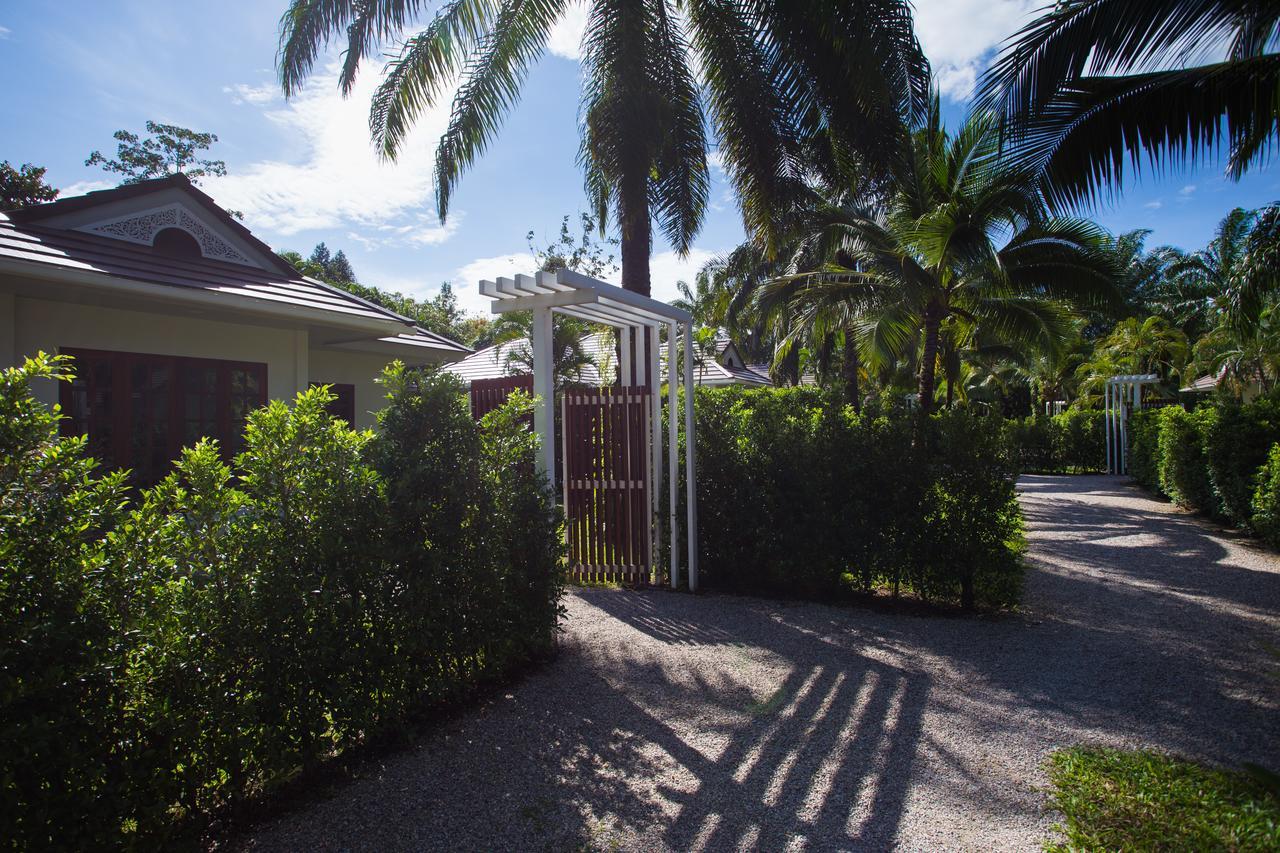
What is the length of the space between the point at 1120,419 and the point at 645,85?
2109cm

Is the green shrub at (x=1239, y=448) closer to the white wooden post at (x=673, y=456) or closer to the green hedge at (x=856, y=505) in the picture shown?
the green hedge at (x=856, y=505)

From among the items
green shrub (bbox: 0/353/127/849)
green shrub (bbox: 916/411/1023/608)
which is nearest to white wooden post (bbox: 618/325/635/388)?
green shrub (bbox: 916/411/1023/608)

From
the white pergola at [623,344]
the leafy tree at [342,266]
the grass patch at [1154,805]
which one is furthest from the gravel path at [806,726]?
the leafy tree at [342,266]

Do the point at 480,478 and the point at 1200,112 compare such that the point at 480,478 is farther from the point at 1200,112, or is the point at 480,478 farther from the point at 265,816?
the point at 1200,112

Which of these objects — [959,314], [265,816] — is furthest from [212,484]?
[959,314]

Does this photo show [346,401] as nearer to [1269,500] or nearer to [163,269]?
[163,269]

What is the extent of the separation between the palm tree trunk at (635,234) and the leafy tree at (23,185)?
24.0 m

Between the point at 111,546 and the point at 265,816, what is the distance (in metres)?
1.38

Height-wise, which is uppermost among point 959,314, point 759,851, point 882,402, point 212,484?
point 959,314

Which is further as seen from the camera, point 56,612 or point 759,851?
point 759,851

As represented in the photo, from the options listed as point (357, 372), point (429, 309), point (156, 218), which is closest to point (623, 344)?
point (156, 218)

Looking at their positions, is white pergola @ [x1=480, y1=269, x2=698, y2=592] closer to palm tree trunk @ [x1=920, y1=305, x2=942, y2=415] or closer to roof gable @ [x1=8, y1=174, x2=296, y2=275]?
roof gable @ [x1=8, y1=174, x2=296, y2=275]

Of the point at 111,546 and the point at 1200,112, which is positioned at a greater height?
the point at 1200,112

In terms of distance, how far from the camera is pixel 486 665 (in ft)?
14.7
